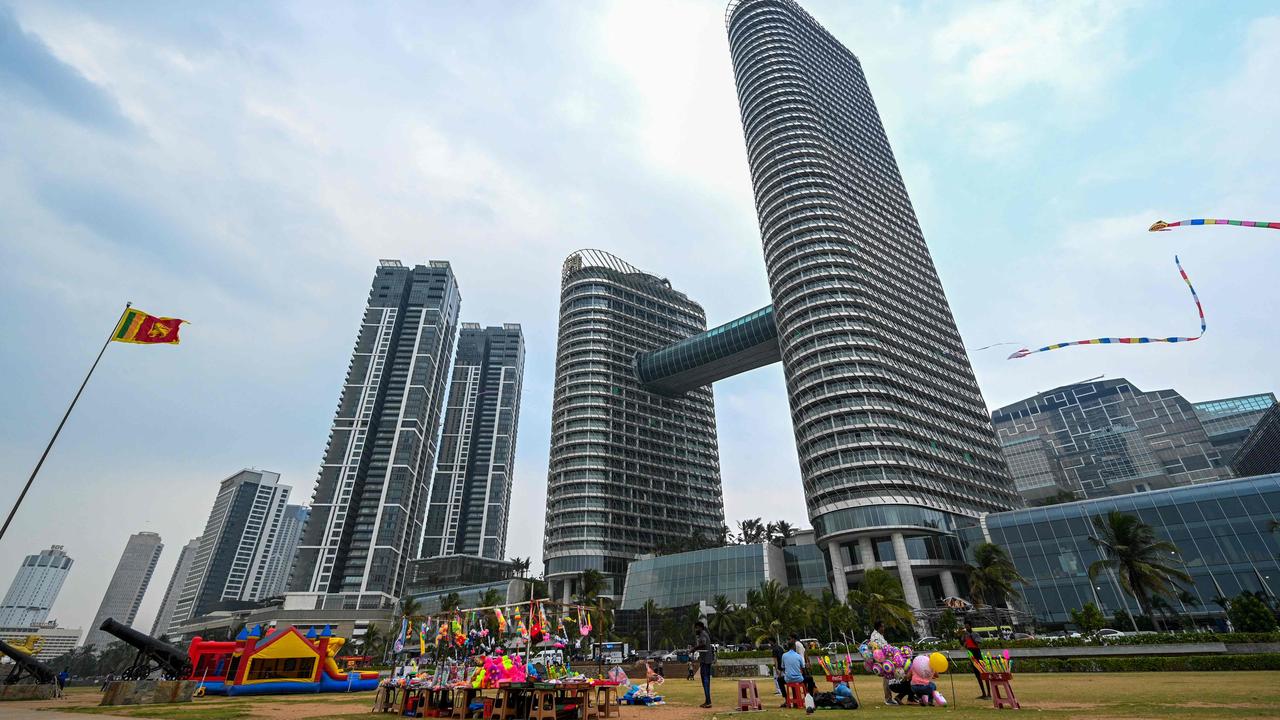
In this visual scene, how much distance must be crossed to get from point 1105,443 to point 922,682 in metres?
192

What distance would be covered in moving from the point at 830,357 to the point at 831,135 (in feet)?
187

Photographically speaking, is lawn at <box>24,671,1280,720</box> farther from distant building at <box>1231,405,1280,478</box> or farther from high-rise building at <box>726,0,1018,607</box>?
distant building at <box>1231,405,1280,478</box>

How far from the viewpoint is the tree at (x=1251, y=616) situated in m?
41.0

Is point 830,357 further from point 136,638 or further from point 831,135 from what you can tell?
point 136,638

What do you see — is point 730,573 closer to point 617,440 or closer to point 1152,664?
point 617,440

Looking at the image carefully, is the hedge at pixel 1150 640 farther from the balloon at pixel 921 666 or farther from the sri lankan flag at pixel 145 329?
the sri lankan flag at pixel 145 329

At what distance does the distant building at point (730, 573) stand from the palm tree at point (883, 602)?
22.2 meters

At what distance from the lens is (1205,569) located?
195 ft

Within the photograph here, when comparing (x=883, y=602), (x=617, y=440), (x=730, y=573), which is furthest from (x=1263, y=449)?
(x=617, y=440)

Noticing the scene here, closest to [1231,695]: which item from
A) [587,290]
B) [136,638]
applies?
A: [136,638]

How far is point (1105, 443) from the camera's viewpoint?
16112cm

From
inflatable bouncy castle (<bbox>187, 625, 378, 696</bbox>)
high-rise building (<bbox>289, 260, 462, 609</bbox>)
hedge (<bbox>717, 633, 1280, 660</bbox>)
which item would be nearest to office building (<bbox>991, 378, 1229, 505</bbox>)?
hedge (<bbox>717, 633, 1280, 660</bbox>)

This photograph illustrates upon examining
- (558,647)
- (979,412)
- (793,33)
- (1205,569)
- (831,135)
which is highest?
(793,33)

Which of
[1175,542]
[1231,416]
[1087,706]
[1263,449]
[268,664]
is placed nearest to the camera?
[1087,706]
